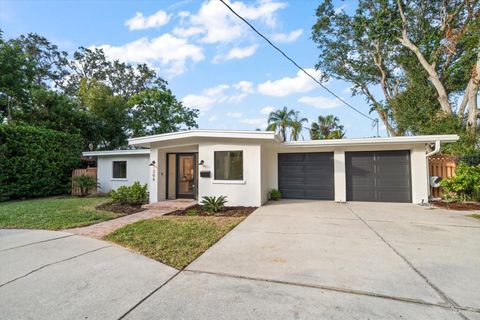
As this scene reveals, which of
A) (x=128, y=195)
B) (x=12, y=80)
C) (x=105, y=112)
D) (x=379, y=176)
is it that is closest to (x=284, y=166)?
(x=379, y=176)

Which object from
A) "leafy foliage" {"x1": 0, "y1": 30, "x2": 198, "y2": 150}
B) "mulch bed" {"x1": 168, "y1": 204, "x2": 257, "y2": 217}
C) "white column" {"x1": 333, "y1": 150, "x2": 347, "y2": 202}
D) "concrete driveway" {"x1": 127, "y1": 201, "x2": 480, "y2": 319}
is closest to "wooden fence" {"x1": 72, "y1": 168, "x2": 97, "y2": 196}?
"leafy foliage" {"x1": 0, "y1": 30, "x2": 198, "y2": 150}

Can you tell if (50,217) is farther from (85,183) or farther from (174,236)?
(85,183)

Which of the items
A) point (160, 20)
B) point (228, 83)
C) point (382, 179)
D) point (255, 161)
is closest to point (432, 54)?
point (382, 179)

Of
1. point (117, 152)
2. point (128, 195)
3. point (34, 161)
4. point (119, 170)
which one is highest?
point (117, 152)


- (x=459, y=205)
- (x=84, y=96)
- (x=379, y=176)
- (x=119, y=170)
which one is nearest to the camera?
(x=459, y=205)

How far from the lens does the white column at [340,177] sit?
895 centimetres

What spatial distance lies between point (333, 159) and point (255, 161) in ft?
11.6

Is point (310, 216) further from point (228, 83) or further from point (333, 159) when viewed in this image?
point (228, 83)

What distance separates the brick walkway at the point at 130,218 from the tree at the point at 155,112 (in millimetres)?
11640

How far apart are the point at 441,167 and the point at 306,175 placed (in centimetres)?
549

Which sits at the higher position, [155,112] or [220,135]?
[155,112]

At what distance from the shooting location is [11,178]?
990cm

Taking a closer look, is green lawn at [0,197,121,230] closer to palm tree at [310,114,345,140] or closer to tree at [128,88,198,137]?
tree at [128,88,198,137]

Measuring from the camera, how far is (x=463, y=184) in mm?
7762
